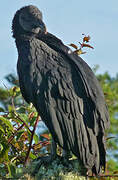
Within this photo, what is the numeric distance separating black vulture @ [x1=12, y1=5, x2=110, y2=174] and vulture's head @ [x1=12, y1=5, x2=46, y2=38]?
0.19 meters

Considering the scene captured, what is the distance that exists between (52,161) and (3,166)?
0.69 meters

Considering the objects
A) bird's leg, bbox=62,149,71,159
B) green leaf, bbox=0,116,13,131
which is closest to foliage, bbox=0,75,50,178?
green leaf, bbox=0,116,13,131

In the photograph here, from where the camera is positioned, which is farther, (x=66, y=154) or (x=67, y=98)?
(x=66, y=154)

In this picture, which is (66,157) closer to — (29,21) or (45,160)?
(45,160)

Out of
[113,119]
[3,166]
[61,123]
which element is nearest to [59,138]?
[61,123]

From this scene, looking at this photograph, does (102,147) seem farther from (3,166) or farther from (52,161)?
(3,166)

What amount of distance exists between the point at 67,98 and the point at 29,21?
38.8 inches

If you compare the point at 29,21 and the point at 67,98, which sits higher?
the point at 29,21

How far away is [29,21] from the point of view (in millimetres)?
4875

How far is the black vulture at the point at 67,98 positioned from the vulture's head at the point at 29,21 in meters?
0.19

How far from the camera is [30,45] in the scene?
4664mm

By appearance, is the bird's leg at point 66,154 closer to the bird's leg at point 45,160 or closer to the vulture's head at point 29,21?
the bird's leg at point 45,160

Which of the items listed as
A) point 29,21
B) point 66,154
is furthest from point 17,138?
point 29,21

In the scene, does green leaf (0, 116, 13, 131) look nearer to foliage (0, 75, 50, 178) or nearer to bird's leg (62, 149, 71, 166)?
foliage (0, 75, 50, 178)
